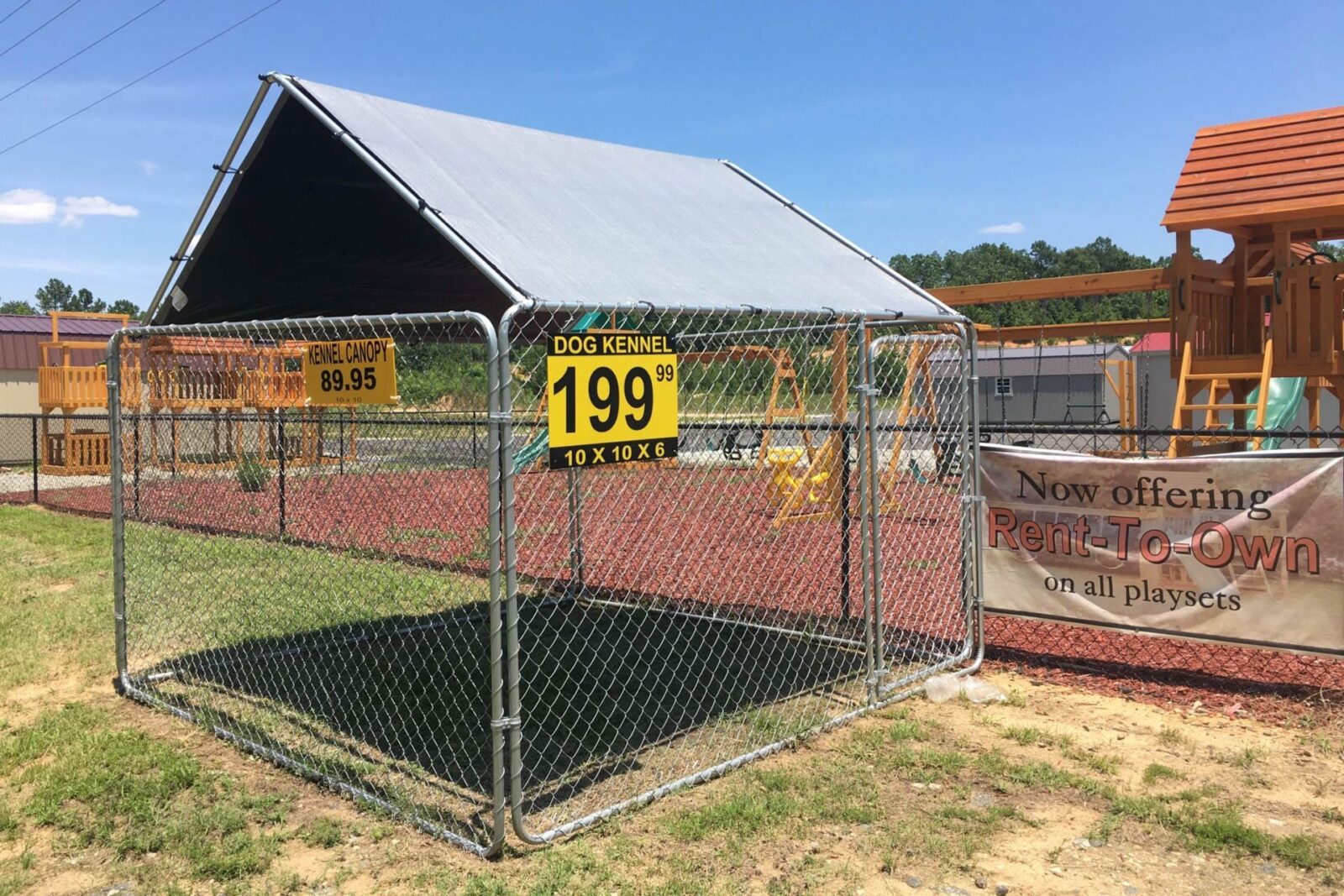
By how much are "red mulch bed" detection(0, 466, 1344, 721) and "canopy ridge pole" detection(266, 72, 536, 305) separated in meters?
3.35

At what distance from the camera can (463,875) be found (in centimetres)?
383

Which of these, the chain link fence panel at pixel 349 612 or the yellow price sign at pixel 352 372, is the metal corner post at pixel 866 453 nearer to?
the chain link fence panel at pixel 349 612

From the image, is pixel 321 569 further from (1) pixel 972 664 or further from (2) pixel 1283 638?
(2) pixel 1283 638

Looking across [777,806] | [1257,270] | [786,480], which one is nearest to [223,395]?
[786,480]

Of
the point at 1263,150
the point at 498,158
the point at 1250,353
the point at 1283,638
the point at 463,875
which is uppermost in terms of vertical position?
the point at 1263,150

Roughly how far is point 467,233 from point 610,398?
889mm

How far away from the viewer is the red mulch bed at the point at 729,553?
20.0 feet

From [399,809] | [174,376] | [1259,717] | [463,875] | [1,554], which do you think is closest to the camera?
[463,875]

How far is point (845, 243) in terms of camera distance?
713 centimetres

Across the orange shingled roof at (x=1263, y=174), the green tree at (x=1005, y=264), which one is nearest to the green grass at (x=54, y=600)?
the orange shingled roof at (x=1263, y=174)

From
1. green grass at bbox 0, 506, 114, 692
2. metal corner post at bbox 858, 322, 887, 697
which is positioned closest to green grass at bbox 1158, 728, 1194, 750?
metal corner post at bbox 858, 322, 887, 697

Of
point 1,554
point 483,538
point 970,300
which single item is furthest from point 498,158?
point 970,300

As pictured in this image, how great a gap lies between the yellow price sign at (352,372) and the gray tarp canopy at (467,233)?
1.86ft

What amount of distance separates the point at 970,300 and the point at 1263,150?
7254 millimetres
